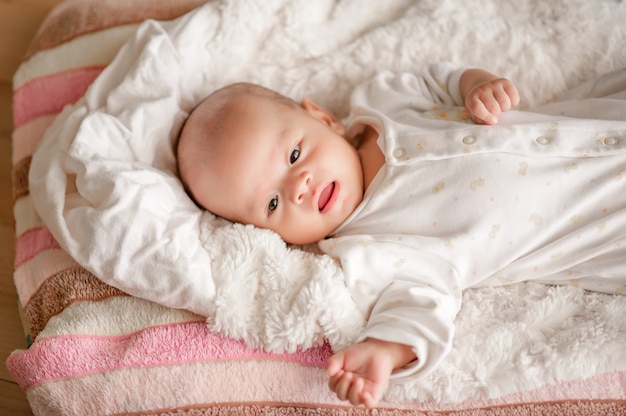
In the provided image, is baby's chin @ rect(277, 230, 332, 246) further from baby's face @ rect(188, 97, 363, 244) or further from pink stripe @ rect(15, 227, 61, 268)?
pink stripe @ rect(15, 227, 61, 268)

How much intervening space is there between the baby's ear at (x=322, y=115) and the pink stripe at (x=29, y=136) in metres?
0.62

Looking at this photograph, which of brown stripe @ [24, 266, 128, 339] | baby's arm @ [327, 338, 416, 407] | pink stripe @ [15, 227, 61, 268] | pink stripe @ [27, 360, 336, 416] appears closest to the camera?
baby's arm @ [327, 338, 416, 407]

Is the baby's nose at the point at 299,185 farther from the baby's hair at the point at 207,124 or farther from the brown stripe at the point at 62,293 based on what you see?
the brown stripe at the point at 62,293

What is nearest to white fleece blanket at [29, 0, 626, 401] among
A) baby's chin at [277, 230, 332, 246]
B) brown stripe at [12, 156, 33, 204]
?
baby's chin at [277, 230, 332, 246]

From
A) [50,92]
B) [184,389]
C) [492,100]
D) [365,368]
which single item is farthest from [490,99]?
[50,92]

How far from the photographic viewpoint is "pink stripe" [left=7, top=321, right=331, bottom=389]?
1105 millimetres

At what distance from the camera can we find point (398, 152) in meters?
1.24

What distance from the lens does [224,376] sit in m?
1.10

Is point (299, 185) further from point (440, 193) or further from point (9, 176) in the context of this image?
point (9, 176)

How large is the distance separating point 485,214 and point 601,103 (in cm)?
37

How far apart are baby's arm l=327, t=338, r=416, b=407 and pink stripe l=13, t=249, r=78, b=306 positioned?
58 centimetres

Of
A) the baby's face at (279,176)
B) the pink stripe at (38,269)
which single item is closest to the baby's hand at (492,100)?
the baby's face at (279,176)

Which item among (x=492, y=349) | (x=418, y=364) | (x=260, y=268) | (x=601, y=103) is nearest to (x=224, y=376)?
(x=260, y=268)

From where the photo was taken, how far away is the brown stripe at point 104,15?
4.94 feet
